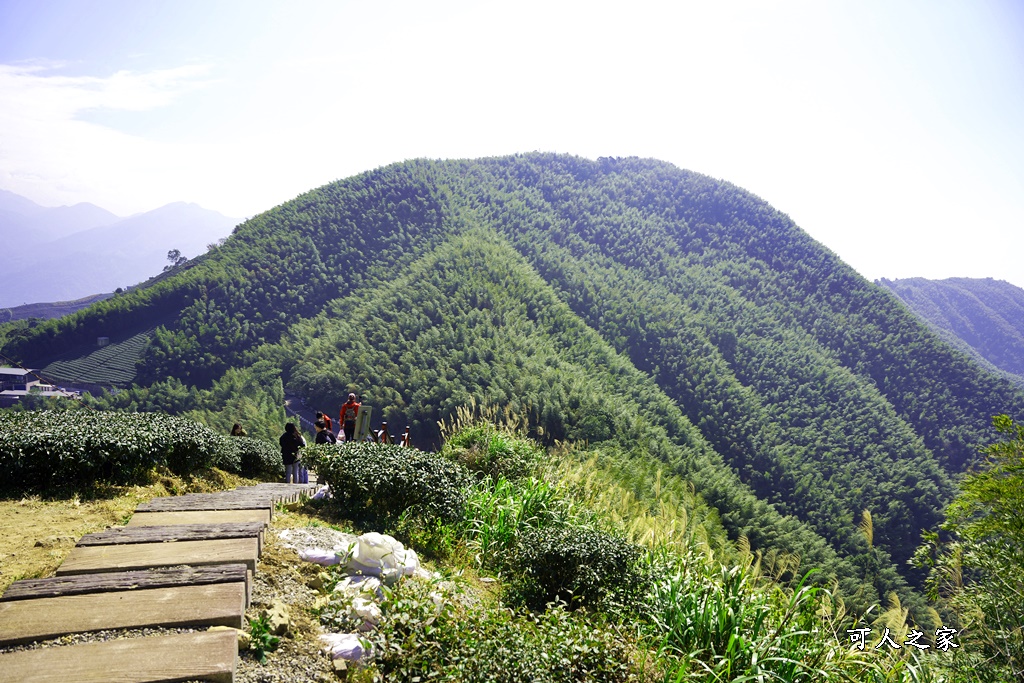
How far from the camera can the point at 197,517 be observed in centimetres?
363

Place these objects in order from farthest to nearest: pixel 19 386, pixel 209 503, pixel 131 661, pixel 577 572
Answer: pixel 19 386
pixel 209 503
pixel 577 572
pixel 131 661

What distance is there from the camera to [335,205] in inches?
2618

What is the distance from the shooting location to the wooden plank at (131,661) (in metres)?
1.95

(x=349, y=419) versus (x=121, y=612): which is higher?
(x=121, y=612)

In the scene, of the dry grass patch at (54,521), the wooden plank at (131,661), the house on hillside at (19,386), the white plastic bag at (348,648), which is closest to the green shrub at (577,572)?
the white plastic bag at (348,648)

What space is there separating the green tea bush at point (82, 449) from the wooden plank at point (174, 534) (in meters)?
1.81

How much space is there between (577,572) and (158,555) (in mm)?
2336

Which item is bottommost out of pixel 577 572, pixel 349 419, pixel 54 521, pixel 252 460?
pixel 349 419

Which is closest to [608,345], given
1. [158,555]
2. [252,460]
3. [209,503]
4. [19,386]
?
[252,460]

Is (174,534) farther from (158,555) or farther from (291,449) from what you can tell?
(291,449)

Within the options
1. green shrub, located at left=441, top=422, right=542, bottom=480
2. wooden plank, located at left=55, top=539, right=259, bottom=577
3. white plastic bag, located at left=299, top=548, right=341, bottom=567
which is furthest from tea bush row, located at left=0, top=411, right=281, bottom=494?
green shrub, located at left=441, top=422, right=542, bottom=480

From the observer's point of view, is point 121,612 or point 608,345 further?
point 608,345

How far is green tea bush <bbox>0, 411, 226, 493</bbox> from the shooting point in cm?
450

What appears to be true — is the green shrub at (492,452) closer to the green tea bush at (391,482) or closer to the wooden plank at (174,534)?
the green tea bush at (391,482)
